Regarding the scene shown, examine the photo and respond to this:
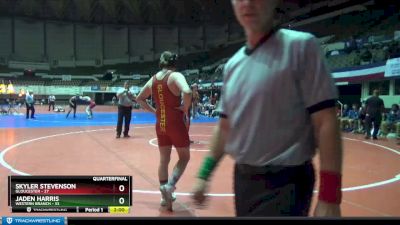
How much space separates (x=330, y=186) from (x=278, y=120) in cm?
20

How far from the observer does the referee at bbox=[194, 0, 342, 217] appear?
2.88ft

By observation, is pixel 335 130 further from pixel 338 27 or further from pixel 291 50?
pixel 338 27

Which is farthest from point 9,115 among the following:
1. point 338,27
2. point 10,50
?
point 338,27

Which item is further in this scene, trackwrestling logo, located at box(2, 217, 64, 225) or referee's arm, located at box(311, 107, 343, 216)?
trackwrestling logo, located at box(2, 217, 64, 225)

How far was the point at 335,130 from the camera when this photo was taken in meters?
0.86

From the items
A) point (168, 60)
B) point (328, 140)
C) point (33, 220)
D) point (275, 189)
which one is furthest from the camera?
point (168, 60)

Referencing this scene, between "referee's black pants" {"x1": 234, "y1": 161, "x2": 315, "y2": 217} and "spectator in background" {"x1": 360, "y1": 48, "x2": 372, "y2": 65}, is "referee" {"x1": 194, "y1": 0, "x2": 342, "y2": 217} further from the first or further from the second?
"spectator in background" {"x1": 360, "y1": 48, "x2": 372, "y2": 65}

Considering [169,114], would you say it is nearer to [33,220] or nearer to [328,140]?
[33,220]

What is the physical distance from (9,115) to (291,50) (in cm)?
1165

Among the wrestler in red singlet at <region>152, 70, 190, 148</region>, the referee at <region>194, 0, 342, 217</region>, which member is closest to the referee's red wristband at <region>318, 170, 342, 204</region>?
the referee at <region>194, 0, 342, 217</region>

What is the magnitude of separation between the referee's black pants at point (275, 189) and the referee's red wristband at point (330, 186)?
0.09 meters

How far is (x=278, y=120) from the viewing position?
93 cm

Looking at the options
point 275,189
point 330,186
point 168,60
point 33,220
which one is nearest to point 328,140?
point 330,186
